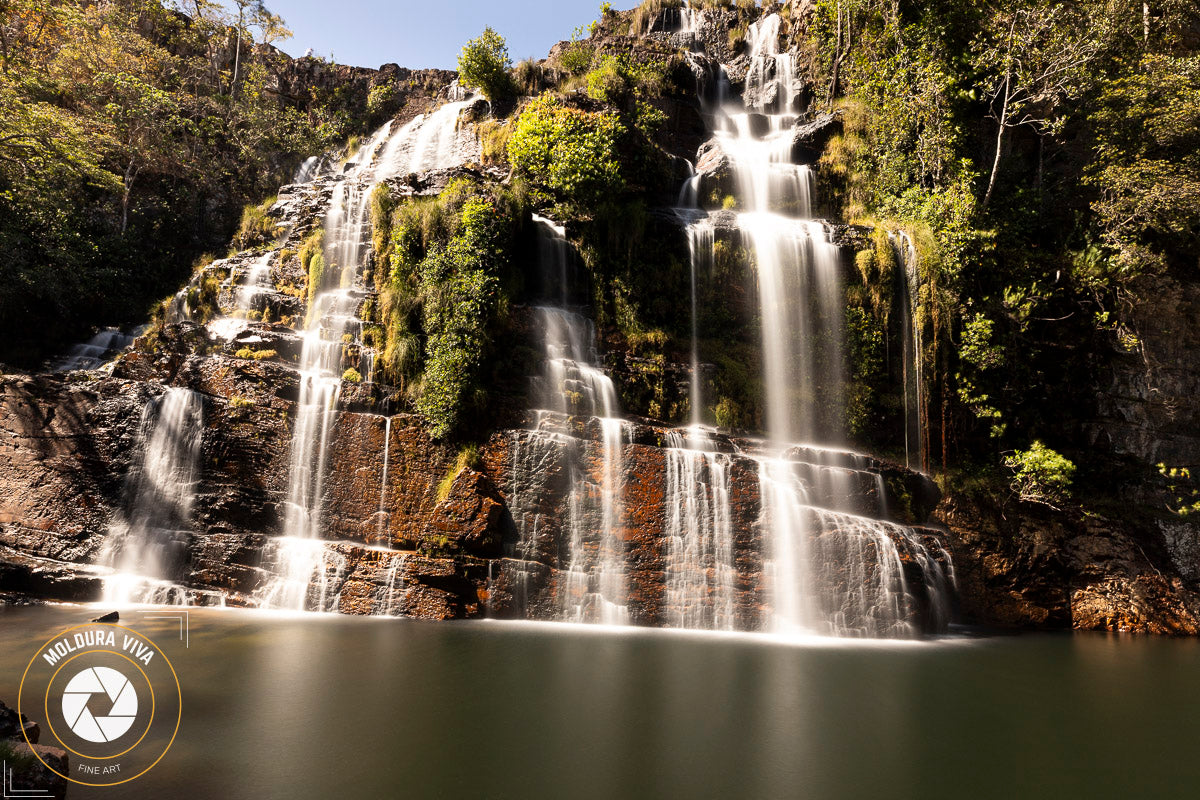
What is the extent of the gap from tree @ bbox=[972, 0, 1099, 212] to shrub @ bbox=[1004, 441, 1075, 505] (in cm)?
678

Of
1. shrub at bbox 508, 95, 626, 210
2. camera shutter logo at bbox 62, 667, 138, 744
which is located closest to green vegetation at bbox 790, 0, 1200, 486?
shrub at bbox 508, 95, 626, 210

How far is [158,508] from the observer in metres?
10.7

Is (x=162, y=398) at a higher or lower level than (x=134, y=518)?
higher

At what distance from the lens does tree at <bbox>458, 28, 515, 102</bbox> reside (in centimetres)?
1978

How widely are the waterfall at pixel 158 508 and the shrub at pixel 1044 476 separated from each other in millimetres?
16973

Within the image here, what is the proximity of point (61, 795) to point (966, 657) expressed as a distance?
35.5 ft

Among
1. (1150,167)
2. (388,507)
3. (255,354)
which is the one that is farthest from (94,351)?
(1150,167)

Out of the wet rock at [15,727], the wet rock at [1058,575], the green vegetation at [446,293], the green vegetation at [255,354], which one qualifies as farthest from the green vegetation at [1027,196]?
the wet rock at [15,727]

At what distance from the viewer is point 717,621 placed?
1002 cm

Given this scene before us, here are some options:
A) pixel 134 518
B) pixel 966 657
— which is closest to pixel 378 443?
pixel 134 518

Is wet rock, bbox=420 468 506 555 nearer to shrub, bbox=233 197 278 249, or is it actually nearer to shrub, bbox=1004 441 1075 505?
shrub, bbox=233 197 278 249

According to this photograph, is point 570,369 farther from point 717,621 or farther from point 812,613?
point 812,613

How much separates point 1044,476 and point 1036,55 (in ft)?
36.9

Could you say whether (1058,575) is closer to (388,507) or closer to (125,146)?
(388,507)
